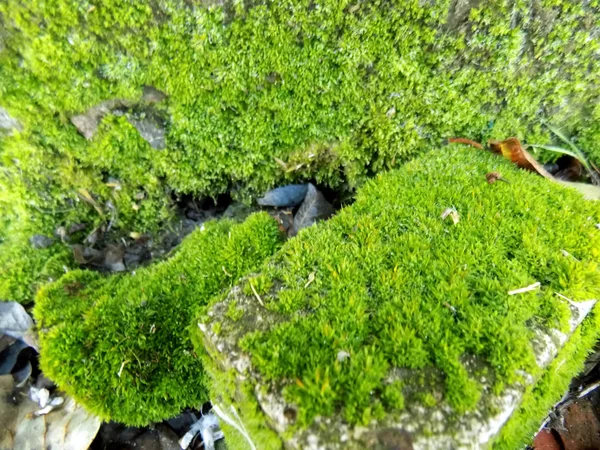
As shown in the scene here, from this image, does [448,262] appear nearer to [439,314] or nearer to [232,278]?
[439,314]

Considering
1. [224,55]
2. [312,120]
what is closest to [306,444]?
[312,120]

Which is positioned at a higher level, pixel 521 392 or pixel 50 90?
pixel 50 90

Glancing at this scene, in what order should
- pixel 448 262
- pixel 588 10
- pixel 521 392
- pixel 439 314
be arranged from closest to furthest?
pixel 521 392 < pixel 439 314 < pixel 448 262 < pixel 588 10

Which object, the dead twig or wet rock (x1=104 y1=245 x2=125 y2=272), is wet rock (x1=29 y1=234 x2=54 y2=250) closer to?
wet rock (x1=104 y1=245 x2=125 y2=272)

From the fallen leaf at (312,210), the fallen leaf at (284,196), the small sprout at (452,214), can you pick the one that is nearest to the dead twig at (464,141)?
the small sprout at (452,214)

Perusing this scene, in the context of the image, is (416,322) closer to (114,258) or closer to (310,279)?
(310,279)

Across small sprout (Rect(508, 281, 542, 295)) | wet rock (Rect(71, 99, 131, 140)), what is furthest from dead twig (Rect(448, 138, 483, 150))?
wet rock (Rect(71, 99, 131, 140))
